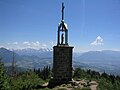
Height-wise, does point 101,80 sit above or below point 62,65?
below

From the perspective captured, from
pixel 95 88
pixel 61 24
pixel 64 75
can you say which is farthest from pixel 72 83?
pixel 61 24

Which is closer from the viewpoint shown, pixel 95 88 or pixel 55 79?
pixel 95 88

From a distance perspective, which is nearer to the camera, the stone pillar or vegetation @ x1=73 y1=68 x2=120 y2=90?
vegetation @ x1=73 y1=68 x2=120 y2=90

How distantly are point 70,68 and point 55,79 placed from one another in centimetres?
282

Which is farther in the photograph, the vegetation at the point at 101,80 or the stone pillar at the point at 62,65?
the stone pillar at the point at 62,65

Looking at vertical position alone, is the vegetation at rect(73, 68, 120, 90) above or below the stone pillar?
below

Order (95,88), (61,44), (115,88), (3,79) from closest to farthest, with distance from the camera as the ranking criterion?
(95,88) → (3,79) → (115,88) → (61,44)

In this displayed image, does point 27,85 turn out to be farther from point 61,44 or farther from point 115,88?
point 115,88

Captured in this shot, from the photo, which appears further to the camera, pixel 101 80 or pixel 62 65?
pixel 101 80

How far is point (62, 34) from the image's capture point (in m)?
34.0

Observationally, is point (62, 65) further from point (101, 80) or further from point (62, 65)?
point (101, 80)

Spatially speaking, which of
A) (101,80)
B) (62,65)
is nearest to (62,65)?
(62,65)

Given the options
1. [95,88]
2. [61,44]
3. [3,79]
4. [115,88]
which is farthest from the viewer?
[61,44]

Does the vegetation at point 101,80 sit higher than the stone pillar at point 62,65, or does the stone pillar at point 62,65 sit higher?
the stone pillar at point 62,65
